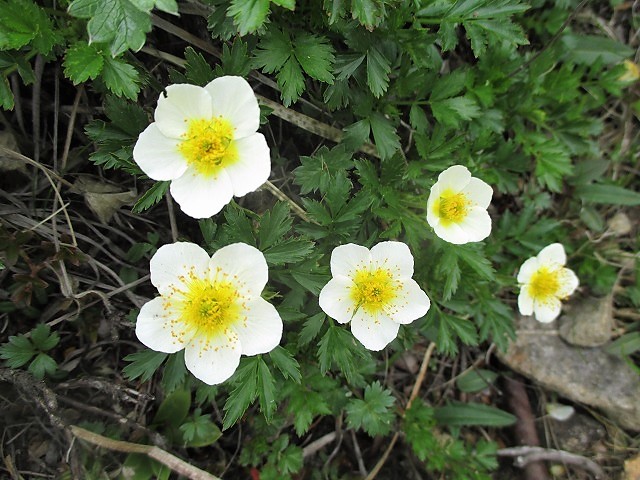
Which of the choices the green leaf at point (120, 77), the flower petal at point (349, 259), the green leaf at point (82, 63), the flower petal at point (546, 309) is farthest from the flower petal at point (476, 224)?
the green leaf at point (82, 63)

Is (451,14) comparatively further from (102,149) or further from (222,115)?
(102,149)

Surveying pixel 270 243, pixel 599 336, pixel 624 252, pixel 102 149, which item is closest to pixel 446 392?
pixel 599 336

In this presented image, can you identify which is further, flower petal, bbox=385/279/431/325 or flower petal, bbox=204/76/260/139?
flower petal, bbox=385/279/431/325

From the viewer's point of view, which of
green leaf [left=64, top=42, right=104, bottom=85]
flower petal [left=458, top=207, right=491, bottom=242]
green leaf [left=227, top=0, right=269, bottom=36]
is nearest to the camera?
green leaf [left=227, top=0, right=269, bottom=36]

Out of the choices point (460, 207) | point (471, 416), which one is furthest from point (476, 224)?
point (471, 416)

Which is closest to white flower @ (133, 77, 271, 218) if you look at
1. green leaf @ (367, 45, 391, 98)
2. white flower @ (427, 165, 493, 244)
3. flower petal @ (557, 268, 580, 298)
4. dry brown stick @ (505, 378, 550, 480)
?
green leaf @ (367, 45, 391, 98)

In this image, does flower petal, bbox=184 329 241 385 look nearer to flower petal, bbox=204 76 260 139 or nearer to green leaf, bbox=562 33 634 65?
flower petal, bbox=204 76 260 139

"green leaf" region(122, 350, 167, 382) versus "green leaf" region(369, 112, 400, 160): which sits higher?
"green leaf" region(369, 112, 400, 160)
